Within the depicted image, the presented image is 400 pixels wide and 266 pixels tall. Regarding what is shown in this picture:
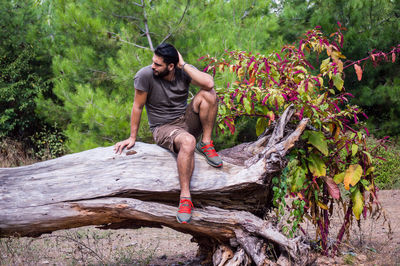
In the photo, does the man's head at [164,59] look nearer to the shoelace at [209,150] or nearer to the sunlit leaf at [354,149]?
the shoelace at [209,150]

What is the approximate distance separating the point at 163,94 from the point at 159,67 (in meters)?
0.28

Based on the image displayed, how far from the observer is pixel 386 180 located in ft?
26.2

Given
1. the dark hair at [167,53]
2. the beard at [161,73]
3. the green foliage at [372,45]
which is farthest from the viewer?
the green foliage at [372,45]

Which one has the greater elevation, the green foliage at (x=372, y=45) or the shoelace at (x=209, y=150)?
the green foliage at (x=372, y=45)

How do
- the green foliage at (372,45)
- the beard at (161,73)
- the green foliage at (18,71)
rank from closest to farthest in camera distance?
the beard at (161,73) → the green foliage at (372,45) → the green foliage at (18,71)

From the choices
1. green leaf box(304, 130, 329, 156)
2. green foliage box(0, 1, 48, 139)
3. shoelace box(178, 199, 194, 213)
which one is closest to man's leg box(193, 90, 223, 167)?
shoelace box(178, 199, 194, 213)

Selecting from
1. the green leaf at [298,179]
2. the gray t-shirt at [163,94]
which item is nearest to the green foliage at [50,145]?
the gray t-shirt at [163,94]

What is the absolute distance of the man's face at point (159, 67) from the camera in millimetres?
3367

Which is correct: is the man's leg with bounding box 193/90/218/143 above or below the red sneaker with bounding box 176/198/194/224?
above

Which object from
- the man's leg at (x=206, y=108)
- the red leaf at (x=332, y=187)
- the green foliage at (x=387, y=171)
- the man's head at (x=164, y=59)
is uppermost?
the man's head at (x=164, y=59)

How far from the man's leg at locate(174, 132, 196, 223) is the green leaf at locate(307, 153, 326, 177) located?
1170 millimetres

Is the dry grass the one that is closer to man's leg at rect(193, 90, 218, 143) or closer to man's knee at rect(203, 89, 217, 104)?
man's leg at rect(193, 90, 218, 143)

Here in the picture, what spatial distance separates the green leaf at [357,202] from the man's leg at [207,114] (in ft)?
4.37

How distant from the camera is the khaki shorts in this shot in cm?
340
